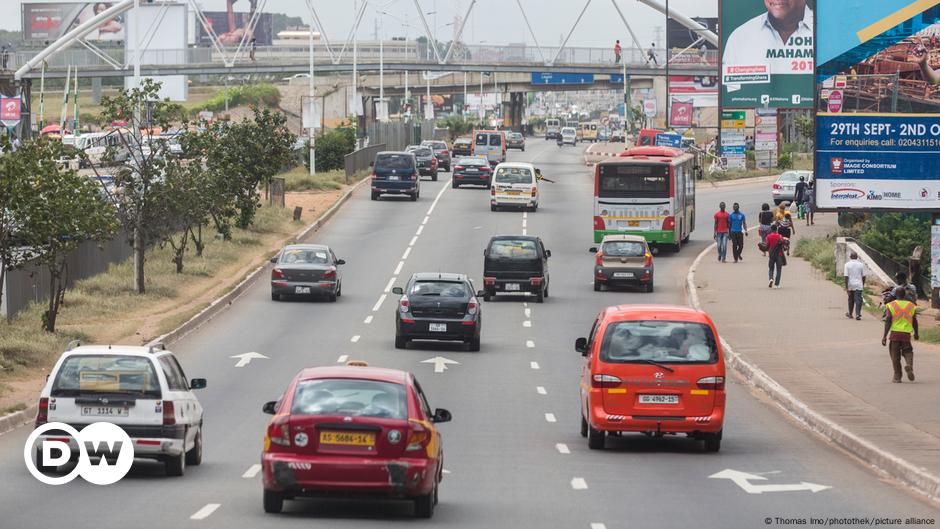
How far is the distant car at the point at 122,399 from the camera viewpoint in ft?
54.8

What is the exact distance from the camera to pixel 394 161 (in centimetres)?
7175

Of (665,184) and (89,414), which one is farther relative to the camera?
(665,184)

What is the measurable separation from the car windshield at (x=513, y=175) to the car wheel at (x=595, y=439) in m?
46.2

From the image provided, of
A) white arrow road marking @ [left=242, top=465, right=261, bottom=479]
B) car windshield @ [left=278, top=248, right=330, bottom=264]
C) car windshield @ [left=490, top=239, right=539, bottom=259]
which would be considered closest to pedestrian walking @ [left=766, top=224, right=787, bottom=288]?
car windshield @ [left=490, top=239, right=539, bottom=259]

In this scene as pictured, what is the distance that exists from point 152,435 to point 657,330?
6.45m

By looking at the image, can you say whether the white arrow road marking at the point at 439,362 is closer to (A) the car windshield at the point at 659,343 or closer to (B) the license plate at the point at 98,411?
(A) the car windshield at the point at 659,343

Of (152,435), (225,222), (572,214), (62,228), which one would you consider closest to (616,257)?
(225,222)

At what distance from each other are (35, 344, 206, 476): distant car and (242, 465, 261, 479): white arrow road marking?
81 centimetres

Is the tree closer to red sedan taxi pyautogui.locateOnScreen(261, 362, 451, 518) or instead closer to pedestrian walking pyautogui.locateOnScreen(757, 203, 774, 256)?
red sedan taxi pyautogui.locateOnScreen(261, 362, 451, 518)

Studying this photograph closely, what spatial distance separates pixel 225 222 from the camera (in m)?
53.0

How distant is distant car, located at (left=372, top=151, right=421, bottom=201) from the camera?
70688mm

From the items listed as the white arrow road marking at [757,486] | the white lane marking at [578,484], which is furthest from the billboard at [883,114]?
the white lane marking at [578,484]

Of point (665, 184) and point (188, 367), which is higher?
point (665, 184)

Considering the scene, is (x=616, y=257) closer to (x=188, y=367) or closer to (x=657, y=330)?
(x=188, y=367)
